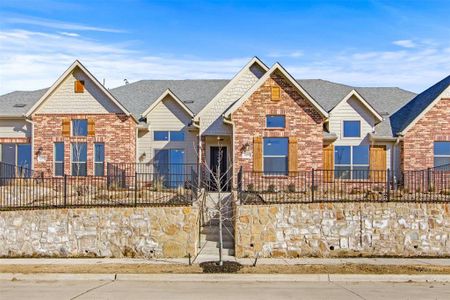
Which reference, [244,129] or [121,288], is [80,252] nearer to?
[121,288]

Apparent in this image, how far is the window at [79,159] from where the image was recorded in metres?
28.0

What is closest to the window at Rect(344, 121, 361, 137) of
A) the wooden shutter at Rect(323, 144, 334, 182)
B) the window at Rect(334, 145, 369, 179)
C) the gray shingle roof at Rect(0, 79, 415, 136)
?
the window at Rect(334, 145, 369, 179)

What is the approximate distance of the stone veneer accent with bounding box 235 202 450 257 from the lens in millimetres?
17172

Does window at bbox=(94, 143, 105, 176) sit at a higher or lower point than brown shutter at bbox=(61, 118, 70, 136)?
lower

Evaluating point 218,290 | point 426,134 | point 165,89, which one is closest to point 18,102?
point 165,89

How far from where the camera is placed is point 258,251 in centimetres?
1709

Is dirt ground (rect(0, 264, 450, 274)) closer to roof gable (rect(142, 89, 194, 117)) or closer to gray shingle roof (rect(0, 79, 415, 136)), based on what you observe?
roof gable (rect(142, 89, 194, 117))

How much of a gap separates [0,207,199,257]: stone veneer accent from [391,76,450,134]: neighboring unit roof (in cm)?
1509

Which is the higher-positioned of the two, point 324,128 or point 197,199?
point 324,128

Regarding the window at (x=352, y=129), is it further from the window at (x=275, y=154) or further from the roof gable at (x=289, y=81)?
the window at (x=275, y=154)

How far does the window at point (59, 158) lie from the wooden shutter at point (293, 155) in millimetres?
11796

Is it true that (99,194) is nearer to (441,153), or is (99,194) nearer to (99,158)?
Result: (99,158)

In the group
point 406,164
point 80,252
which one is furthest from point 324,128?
point 80,252

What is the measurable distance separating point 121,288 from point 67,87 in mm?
17968
